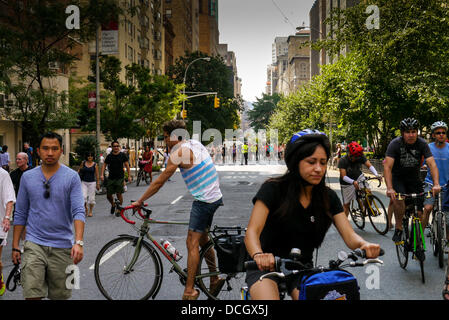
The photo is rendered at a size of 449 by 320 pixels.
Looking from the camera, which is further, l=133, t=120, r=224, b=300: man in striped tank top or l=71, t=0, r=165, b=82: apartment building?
l=71, t=0, r=165, b=82: apartment building

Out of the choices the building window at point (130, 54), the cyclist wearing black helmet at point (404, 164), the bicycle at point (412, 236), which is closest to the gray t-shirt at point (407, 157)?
the cyclist wearing black helmet at point (404, 164)

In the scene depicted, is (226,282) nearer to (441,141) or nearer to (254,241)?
(254,241)

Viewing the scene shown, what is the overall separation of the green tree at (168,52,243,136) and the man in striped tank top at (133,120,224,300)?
178ft

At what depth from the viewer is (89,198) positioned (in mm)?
12977

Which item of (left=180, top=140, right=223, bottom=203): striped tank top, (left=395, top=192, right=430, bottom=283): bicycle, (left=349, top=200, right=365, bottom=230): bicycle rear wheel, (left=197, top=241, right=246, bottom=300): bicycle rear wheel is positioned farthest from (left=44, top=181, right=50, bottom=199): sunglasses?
(left=349, top=200, right=365, bottom=230): bicycle rear wheel

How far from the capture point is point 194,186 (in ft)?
17.2

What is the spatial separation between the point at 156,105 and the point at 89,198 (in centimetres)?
1594

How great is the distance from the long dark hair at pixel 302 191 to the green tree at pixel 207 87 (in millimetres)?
56518

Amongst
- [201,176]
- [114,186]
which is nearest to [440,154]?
[201,176]

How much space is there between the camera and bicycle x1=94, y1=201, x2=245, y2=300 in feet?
17.3

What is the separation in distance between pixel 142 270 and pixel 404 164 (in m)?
3.87

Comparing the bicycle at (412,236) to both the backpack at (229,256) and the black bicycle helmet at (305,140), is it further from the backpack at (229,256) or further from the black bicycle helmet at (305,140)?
the black bicycle helmet at (305,140)

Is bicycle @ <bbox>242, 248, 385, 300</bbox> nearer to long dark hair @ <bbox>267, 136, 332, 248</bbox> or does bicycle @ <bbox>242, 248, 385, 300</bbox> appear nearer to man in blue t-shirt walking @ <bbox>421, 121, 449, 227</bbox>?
long dark hair @ <bbox>267, 136, 332, 248</bbox>

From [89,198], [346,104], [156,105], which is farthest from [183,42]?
[89,198]
